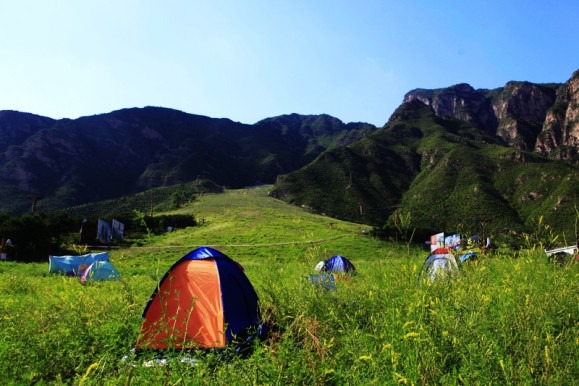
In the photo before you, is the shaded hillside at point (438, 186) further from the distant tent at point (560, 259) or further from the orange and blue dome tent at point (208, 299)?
the orange and blue dome tent at point (208, 299)

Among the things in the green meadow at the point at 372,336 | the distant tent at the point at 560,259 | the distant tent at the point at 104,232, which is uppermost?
the distant tent at the point at 560,259

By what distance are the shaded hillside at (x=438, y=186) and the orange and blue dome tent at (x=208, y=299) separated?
8323cm

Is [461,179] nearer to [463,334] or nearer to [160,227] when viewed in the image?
[160,227]

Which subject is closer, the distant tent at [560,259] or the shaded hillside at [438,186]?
the distant tent at [560,259]

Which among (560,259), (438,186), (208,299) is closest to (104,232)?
(208,299)

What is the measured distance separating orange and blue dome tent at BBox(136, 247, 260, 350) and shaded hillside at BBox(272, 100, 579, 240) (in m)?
83.2

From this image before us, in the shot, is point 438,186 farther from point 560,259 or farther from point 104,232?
point 560,259

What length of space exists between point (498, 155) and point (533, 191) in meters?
31.0

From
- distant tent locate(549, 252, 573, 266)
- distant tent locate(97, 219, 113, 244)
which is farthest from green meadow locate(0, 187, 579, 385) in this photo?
distant tent locate(97, 219, 113, 244)

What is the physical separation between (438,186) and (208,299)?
125332 millimetres

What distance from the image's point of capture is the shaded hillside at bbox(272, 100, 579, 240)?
101 m

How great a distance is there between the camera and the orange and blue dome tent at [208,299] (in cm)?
746

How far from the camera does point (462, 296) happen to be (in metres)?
4.48

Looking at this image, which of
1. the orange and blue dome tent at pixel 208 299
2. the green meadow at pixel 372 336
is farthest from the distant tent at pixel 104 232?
the orange and blue dome tent at pixel 208 299
